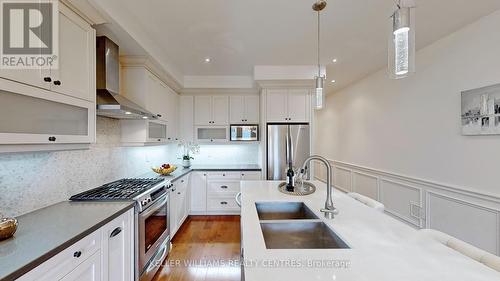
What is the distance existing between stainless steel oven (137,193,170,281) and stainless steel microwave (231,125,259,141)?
2.02m

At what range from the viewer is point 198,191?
400 cm

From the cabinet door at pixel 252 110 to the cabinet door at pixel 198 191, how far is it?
1.45 metres

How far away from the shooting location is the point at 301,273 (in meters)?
0.78

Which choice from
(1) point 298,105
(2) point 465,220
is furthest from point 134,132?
(2) point 465,220

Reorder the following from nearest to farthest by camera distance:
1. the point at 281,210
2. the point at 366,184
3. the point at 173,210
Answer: the point at 281,210, the point at 173,210, the point at 366,184

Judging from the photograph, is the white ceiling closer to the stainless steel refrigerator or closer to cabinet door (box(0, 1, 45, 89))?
cabinet door (box(0, 1, 45, 89))

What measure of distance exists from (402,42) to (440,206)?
2.52 meters

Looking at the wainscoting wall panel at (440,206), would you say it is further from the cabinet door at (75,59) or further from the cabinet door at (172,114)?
the cabinet door at (75,59)

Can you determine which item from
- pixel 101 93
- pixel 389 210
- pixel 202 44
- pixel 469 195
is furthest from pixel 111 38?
pixel 389 210

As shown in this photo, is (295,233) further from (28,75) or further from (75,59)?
(75,59)

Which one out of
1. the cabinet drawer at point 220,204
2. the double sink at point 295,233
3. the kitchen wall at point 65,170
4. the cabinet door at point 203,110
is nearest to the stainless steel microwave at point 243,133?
the cabinet door at point 203,110

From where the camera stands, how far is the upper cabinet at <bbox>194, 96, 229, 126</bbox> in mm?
4316

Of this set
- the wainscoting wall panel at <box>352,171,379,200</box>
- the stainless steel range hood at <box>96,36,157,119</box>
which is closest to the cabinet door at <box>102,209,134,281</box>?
the stainless steel range hood at <box>96,36,157,119</box>

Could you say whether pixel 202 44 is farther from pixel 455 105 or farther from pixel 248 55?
pixel 455 105
